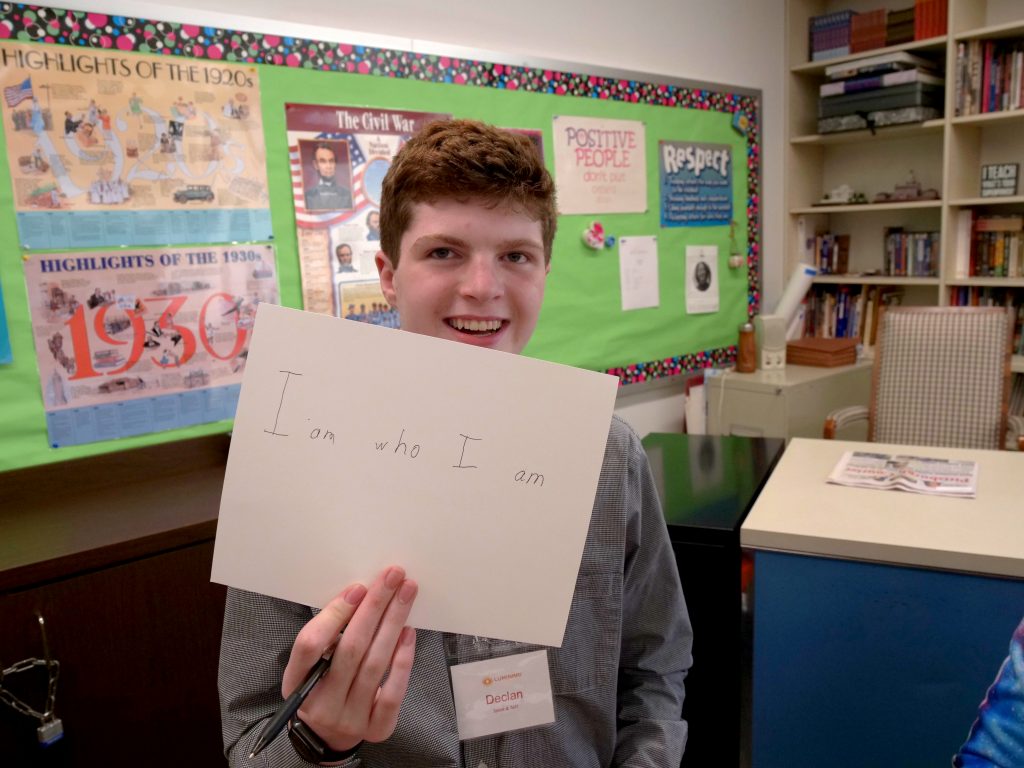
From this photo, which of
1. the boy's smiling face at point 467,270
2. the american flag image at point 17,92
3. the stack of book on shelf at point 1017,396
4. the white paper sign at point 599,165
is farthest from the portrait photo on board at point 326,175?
the stack of book on shelf at point 1017,396

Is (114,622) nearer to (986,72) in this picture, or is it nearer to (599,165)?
(599,165)

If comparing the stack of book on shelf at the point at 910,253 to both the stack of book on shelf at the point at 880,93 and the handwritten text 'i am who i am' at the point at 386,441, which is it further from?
the handwritten text 'i am who i am' at the point at 386,441

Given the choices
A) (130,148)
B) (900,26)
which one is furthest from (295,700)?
(900,26)

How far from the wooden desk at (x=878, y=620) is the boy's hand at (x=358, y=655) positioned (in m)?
1.03

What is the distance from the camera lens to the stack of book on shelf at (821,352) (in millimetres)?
3301

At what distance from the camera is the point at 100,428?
1.79 meters

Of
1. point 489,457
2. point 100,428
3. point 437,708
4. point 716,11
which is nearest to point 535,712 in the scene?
point 437,708

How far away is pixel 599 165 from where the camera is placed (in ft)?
9.34

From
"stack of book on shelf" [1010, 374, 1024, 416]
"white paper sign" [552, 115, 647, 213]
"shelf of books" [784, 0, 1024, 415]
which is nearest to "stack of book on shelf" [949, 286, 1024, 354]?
"shelf of books" [784, 0, 1024, 415]

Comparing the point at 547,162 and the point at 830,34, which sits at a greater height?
the point at 830,34

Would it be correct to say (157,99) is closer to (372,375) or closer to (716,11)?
(372,375)

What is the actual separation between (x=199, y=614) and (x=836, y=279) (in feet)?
10.7

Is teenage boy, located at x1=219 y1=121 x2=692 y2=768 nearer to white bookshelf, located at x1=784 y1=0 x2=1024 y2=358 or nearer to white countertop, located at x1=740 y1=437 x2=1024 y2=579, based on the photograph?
white countertop, located at x1=740 y1=437 x2=1024 y2=579

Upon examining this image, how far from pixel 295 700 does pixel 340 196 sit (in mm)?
1818
